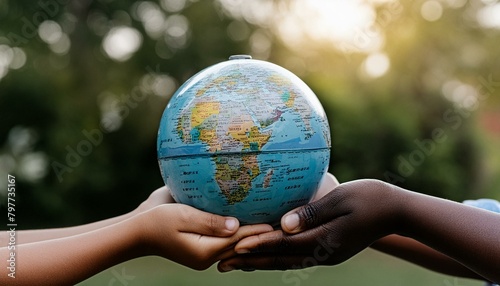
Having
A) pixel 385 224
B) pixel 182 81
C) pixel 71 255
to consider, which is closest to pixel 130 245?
pixel 71 255

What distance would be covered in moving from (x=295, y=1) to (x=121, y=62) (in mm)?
4833

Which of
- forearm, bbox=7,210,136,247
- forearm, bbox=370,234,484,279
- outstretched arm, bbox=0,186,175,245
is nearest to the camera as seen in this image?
outstretched arm, bbox=0,186,175,245

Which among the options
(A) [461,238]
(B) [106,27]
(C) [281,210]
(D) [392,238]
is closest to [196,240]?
(C) [281,210]

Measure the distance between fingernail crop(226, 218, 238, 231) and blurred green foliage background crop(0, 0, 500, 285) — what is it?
12.7 m

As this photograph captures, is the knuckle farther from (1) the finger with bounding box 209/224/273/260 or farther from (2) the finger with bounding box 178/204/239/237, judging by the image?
(2) the finger with bounding box 178/204/239/237

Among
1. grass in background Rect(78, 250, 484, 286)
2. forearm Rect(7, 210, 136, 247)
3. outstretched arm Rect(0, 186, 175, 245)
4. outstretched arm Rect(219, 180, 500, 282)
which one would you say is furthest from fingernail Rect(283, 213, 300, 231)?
grass in background Rect(78, 250, 484, 286)

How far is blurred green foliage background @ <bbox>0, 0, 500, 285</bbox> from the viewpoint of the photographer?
16266mm

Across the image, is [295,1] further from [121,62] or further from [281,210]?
[281,210]

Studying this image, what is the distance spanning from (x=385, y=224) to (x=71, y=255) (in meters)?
1.49

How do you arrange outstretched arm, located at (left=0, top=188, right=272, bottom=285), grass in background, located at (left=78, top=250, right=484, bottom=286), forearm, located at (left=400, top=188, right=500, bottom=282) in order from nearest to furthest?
forearm, located at (left=400, top=188, right=500, bottom=282)
outstretched arm, located at (left=0, top=188, right=272, bottom=285)
grass in background, located at (left=78, top=250, right=484, bottom=286)

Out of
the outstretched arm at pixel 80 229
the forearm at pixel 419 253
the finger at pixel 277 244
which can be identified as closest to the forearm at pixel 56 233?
the outstretched arm at pixel 80 229

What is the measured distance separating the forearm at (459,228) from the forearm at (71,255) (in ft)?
4.33

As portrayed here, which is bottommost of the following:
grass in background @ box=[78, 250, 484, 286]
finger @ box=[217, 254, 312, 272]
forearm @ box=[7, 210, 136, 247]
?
grass in background @ box=[78, 250, 484, 286]

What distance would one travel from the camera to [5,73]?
15844mm
